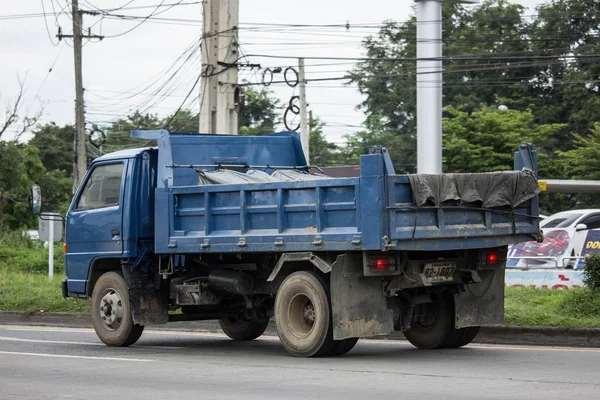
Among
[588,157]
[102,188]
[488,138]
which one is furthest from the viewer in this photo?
[488,138]

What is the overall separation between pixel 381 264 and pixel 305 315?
1.25m

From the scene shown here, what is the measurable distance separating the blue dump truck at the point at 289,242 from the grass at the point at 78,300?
1384 mm

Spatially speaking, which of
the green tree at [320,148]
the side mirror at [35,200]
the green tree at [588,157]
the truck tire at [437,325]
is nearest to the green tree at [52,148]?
the green tree at [320,148]

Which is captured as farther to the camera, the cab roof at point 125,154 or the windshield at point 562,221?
the windshield at point 562,221

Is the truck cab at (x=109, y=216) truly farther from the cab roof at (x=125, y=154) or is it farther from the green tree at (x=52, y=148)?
the green tree at (x=52, y=148)

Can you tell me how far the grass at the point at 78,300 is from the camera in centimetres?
1323

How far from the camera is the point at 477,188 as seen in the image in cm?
1119

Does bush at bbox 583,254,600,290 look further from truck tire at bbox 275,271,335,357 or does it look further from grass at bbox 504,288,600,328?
truck tire at bbox 275,271,335,357

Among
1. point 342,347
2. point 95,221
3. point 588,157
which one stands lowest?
point 342,347

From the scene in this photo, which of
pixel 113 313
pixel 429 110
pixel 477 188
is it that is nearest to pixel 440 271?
pixel 477 188

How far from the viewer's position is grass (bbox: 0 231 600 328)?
13234 mm

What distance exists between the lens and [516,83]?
2160 inches

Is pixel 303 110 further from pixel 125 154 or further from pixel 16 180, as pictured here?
pixel 125 154

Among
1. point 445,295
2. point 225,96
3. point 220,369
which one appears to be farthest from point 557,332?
point 225,96
